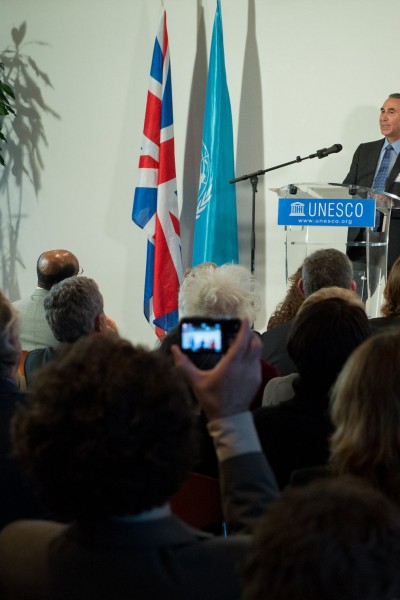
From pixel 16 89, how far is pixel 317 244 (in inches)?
131

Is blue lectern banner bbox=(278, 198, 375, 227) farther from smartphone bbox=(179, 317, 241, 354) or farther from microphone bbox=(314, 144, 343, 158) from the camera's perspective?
smartphone bbox=(179, 317, 241, 354)

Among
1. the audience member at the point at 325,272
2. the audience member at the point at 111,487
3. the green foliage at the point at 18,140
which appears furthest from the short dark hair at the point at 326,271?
the green foliage at the point at 18,140

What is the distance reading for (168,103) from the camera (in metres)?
6.66

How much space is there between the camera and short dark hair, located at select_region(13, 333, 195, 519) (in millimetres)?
1136

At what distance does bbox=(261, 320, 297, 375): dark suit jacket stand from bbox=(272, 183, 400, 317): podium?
5.56ft

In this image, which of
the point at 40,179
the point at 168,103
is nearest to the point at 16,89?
the point at 40,179

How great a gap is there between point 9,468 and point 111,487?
23.2 inches

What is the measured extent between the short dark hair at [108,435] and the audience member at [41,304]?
8.05 feet

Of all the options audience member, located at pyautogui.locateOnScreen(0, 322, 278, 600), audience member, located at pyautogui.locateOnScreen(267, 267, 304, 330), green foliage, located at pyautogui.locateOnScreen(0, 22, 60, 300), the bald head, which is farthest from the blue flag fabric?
audience member, located at pyautogui.locateOnScreen(0, 322, 278, 600)

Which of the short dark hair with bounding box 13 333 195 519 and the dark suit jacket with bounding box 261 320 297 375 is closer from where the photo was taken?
the short dark hair with bounding box 13 333 195 519

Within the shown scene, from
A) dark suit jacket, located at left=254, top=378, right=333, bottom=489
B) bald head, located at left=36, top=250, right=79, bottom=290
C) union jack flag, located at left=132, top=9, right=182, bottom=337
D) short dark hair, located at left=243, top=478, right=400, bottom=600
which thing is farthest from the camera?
union jack flag, located at left=132, top=9, right=182, bottom=337

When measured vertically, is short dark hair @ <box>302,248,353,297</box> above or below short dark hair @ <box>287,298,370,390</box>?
above

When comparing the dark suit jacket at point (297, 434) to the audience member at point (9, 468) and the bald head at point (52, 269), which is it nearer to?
the audience member at point (9, 468)

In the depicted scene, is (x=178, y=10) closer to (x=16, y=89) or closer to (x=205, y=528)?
(x=16, y=89)
